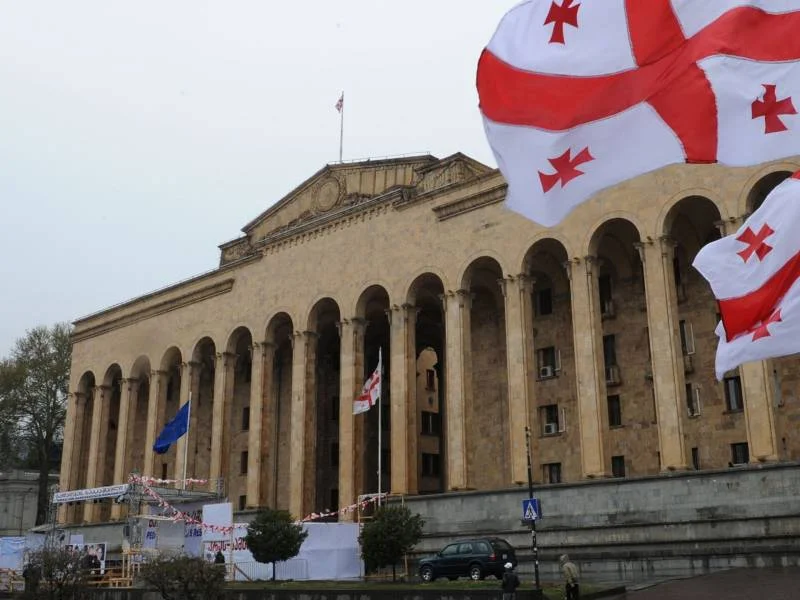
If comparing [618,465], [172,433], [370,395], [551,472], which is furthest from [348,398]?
[618,465]

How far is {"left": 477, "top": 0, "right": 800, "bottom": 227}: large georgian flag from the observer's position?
30.1ft

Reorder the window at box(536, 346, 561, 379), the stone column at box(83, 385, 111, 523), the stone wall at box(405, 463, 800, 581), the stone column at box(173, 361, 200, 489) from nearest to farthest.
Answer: the stone wall at box(405, 463, 800, 581)
the window at box(536, 346, 561, 379)
the stone column at box(173, 361, 200, 489)
the stone column at box(83, 385, 111, 523)

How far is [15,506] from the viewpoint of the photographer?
76.9m

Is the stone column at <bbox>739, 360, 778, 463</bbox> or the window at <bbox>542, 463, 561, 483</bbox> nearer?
the stone column at <bbox>739, 360, 778, 463</bbox>

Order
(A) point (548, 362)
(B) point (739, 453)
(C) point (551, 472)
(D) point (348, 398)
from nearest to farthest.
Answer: (B) point (739, 453) < (C) point (551, 472) < (A) point (548, 362) < (D) point (348, 398)

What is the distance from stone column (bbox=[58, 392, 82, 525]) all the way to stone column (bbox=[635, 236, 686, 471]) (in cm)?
4236

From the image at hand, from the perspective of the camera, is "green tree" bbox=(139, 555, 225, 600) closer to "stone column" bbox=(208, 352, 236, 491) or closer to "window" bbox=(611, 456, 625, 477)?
"window" bbox=(611, 456, 625, 477)

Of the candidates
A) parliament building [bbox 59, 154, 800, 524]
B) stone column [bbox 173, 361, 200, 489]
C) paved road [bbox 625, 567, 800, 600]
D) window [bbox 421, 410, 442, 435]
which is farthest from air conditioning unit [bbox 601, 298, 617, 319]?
stone column [bbox 173, 361, 200, 489]

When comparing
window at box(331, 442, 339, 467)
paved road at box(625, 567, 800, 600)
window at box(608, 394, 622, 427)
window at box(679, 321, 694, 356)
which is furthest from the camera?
window at box(331, 442, 339, 467)

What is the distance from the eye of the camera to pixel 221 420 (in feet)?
157

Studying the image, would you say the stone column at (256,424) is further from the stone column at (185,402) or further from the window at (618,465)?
the window at (618,465)

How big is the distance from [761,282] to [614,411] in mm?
28197

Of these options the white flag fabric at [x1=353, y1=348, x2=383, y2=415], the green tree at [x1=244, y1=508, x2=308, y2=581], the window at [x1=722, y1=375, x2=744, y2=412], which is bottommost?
the green tree at [x1=244, y1=508, x2=308, y2=581]

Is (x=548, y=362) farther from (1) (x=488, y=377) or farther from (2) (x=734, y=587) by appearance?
(2) (x=734, y=587)
